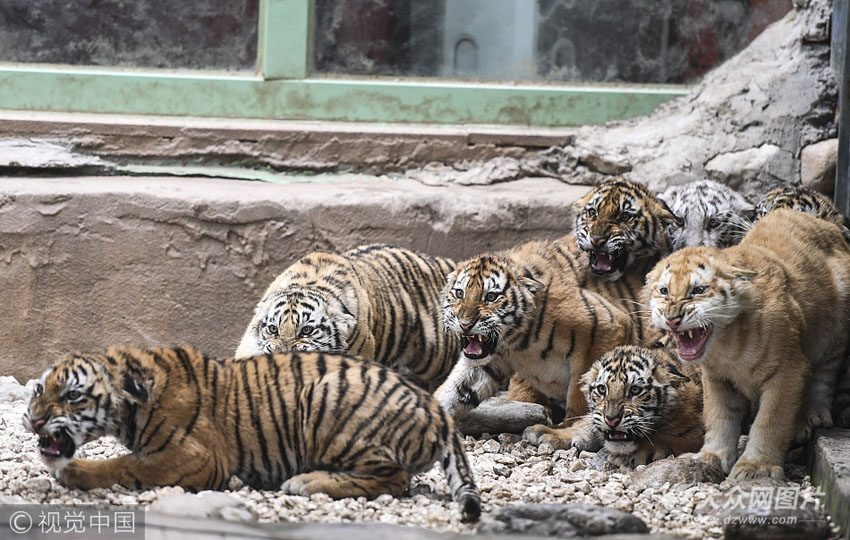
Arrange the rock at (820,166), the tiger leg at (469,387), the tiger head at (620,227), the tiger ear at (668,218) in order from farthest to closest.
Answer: the rock at (820,166)
the tiger ear at (668,218)
the tiger head at (620,227)
the tiger leg at (469,387)

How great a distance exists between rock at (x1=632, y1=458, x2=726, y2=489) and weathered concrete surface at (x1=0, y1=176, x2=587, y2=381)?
176cm

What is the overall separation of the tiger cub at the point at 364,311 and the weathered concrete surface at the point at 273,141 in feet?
2.68

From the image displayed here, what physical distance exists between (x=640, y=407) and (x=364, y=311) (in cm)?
129

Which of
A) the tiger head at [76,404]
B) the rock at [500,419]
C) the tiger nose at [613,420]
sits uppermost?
the tiger head at [76,404]

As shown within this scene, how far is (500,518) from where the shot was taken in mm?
3361

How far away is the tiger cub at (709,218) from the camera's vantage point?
5145 millimetres

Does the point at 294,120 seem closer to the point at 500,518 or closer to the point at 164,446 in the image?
the point at 164,446

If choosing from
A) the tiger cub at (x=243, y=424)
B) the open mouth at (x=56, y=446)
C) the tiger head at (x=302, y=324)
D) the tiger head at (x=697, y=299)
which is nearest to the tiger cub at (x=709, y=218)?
the tiger head at (x=697, y=299)

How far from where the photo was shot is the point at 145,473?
12.2ft

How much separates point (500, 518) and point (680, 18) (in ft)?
13.0

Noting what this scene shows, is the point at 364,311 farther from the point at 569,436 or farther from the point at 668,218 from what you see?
the point at 668,218

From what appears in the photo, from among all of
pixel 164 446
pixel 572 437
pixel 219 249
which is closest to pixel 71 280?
pixel 219 249

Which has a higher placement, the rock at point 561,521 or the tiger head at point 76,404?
the tiger head at point 76,404

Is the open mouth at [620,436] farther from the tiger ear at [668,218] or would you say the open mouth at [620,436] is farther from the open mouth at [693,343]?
the tiger ear at [668,218]
